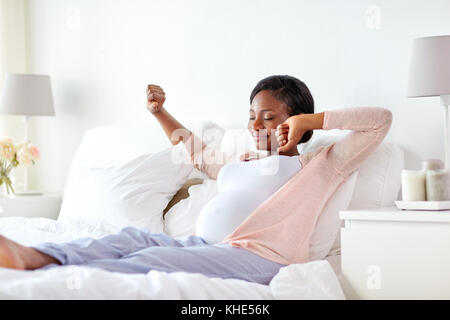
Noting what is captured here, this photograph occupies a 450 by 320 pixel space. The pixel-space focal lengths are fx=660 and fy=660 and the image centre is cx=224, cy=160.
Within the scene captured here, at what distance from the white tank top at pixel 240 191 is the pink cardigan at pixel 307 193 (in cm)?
4

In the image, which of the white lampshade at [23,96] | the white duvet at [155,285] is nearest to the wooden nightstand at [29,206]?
the white lampshade at [23,96]

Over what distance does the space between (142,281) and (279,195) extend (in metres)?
0.72

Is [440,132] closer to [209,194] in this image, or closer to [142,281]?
[209,194]

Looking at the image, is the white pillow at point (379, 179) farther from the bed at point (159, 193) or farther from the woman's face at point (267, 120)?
the woman's face at point (267, 120)

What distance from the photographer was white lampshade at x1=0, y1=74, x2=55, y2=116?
330 cm

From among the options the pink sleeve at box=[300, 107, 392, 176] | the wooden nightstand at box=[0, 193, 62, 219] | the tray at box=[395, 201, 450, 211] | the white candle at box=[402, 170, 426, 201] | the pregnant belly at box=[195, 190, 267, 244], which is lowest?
the wooden nightstand at box=[0, 193, 62, 219]

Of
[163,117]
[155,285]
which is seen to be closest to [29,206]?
[163,117]

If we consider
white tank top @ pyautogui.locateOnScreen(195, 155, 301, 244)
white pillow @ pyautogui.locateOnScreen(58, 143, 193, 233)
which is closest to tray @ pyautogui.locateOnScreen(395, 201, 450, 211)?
white tank top @ pyautogui.locateOnScreen(195, 155, 301, 244)

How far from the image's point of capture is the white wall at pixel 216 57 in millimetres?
2400

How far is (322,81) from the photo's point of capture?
259 centimetres

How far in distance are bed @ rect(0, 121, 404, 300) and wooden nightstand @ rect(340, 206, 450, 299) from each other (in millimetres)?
93

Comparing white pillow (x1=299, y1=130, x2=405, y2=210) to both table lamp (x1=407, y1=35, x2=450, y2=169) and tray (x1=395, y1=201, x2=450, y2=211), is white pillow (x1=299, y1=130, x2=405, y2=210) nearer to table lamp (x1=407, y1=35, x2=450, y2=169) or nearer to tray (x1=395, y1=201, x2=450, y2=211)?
table lamp (x1=407, y1=35, x2=450, y2=169)

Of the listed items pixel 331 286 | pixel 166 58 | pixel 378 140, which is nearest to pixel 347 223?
pixel 331 286

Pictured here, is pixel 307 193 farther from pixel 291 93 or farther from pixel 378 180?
pixel 291 93
